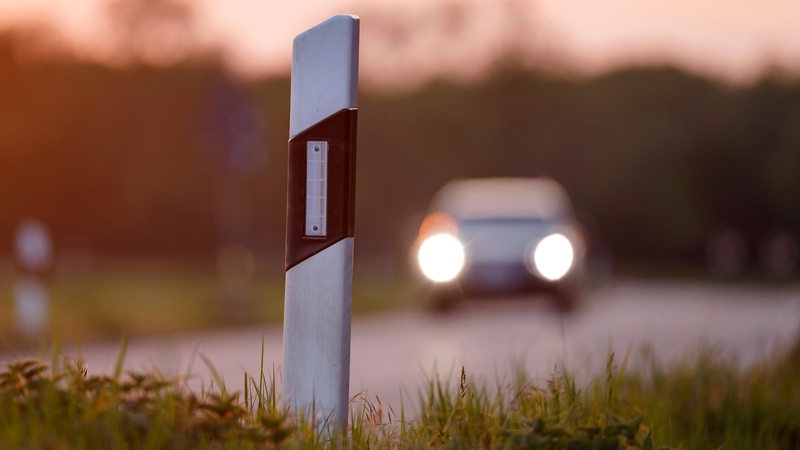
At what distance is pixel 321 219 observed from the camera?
14.0 ft

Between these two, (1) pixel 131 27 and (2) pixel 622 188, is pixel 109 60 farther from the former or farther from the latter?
(2) pixel 622 188

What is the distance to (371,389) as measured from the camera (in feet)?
32.3

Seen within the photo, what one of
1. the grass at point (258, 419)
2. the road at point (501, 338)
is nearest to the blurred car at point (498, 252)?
the road at point (501, 338)

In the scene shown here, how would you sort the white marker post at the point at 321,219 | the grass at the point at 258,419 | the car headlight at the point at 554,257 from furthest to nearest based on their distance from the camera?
1. the car headlight at the point at 554,257
2. the white marker post at the point at 321,219
3. the grass at the point at 258,419

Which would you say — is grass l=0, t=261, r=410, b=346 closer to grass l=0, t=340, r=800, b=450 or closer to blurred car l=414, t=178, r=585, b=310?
grass l=0, t=340, r=800, b=450

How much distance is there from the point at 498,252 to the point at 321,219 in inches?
543

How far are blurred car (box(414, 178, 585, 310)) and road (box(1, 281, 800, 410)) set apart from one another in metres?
0.37

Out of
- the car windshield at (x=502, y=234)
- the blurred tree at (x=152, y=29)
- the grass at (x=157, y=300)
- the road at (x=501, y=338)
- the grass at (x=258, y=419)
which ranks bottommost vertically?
the grass at (x=157, y=300)

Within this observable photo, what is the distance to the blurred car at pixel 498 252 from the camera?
58.2ft

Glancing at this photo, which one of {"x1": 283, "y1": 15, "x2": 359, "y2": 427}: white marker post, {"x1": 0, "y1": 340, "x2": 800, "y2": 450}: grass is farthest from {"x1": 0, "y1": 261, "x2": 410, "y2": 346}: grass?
{"x1": 283, "y1": 15, "x2": 359, "y2": 427}: white marker post

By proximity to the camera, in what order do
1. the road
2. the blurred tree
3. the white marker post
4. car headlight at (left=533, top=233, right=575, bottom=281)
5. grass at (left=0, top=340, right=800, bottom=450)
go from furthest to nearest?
the blurred tree, car headlight at (left=533, top=233, right=575, bottom=281), the road, the white marker post, grass at (left=0, top=340, right=800, bottom=450)

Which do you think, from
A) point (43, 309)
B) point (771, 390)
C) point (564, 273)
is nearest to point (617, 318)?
point (564, 273)

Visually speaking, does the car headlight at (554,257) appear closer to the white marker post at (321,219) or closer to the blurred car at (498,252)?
the blurred car at (498,252)

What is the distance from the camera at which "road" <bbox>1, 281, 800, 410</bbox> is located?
10548 mm
